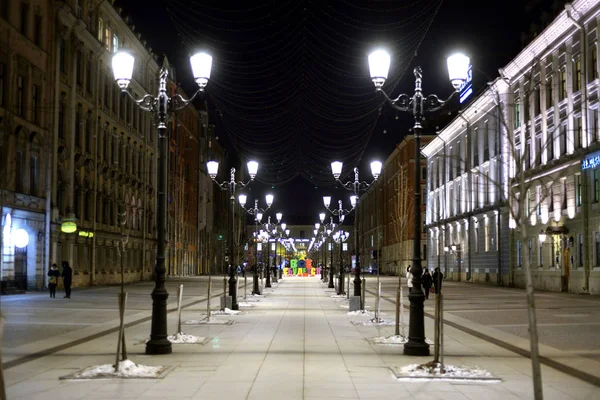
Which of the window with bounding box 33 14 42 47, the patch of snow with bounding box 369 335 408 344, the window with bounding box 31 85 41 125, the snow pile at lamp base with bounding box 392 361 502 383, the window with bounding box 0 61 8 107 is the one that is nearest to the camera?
the snow pile at lamp base with bounding box 392 361 502 383

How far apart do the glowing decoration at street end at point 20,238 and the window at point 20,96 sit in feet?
19.1

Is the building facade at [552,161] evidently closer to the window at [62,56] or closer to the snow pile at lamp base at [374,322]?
the snow pile at lamp base at [374,322]

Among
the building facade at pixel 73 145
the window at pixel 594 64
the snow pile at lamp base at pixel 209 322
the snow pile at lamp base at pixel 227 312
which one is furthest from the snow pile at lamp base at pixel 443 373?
the window at pixel 594 64

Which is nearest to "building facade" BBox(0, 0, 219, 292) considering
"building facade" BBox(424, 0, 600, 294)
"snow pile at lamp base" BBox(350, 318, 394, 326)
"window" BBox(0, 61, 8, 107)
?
"window" BBox(0, 61, 8, 107)

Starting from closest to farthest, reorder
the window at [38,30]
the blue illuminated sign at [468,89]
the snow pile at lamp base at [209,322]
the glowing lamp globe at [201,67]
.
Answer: the glowing lamp globe at [201,67] < the snow pile at lamp base at [209,322] < the window at [38,30] < the blue illuminated sign at [468,89]

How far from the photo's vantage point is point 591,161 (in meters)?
39.6

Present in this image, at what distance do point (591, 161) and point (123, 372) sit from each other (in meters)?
32.2

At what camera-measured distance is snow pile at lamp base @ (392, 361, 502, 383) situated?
12414 mm

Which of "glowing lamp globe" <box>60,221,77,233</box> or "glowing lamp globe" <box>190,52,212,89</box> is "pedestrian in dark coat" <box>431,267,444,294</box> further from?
"glowing lamp globe" <box>60,221,77,233</box>

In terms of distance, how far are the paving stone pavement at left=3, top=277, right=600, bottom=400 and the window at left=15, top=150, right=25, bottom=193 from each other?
21.8 metres

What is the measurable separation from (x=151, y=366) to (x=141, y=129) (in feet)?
192

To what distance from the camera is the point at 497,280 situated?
60.1 m

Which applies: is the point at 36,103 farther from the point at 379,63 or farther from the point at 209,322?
the point at 379,63

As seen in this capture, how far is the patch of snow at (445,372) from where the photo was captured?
41.0 feet
